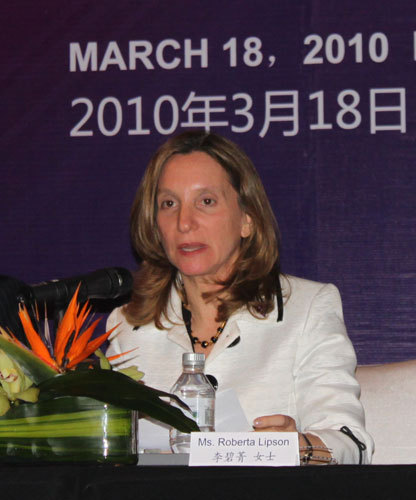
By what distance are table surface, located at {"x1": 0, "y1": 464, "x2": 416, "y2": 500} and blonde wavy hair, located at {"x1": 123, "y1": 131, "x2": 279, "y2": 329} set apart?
4.43ft

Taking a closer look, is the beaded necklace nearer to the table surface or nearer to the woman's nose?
the woman's nose

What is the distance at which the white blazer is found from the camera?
80.4 inches

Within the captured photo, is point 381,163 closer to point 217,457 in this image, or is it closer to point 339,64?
point 339,64

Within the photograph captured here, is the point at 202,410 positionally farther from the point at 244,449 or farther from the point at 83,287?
the point at 244,449

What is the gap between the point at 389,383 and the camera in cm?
232

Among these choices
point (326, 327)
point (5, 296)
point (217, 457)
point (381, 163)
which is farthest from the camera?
point (381, 163)

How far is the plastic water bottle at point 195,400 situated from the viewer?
5.23 feet

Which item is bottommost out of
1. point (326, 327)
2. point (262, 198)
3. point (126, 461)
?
point (126, 461)

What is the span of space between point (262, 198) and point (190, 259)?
0.29 m

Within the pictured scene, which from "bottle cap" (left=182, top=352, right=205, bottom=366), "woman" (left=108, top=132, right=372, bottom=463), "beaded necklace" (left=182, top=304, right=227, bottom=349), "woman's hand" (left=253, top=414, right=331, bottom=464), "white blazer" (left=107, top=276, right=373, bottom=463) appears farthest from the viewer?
"beaded necklace" (left=182, top=304, right=227, bottom=349)

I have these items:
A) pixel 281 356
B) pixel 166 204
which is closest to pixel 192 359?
pixel 281 356

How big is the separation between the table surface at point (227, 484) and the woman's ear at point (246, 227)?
146 centimetres

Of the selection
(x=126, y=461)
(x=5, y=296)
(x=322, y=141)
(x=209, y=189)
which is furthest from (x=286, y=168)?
(x=126, y=461)

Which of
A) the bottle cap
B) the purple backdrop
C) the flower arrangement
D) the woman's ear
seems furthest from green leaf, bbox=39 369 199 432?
the purple backdrop
